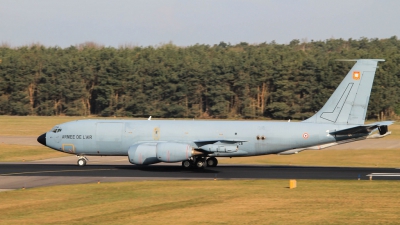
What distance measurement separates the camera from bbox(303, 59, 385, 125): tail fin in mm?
45531

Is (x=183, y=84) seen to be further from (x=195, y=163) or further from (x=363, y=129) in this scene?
(x=363, y=129)

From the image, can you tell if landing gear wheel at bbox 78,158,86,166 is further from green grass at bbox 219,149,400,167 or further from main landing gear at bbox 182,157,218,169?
green grass at bbox 219,149,400,167

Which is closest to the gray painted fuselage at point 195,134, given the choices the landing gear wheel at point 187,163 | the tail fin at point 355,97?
the tail fin at point 355,97

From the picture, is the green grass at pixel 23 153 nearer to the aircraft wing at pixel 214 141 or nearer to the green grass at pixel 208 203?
the aircraft wing at pixel 214 141

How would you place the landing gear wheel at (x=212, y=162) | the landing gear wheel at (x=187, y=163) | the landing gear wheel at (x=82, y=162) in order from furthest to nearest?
the landing gear wheel at (x=82, y=162), the landing gear wheel at (x=212, y=162), the landing gear wheel at (x=187, y=163)

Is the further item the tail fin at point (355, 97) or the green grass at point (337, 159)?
the green grass at point (337, 159)

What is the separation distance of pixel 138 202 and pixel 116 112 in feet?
285

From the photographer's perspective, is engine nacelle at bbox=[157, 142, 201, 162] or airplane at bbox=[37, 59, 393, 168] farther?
airplane at bbox=[37, 59, 393, 168]

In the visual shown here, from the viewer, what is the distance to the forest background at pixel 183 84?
110 m

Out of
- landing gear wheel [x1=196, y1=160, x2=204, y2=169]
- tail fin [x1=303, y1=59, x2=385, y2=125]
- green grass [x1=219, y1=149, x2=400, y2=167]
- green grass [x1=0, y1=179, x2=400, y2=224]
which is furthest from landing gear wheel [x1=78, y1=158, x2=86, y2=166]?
tail fin [x1=303, y1=59, x2=385, y2=125]

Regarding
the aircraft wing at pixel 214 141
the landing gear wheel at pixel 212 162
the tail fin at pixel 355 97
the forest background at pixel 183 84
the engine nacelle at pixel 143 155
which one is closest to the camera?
the engine nacelle at pixel 143 155

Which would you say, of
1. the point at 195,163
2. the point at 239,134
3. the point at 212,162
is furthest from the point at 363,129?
the point at 195,163

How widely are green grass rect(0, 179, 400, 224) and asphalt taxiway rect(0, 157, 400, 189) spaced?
2.75 metres

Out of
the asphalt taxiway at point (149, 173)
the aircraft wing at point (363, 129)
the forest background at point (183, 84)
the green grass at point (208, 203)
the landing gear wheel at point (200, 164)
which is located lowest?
the green grass at point (208, 203)
